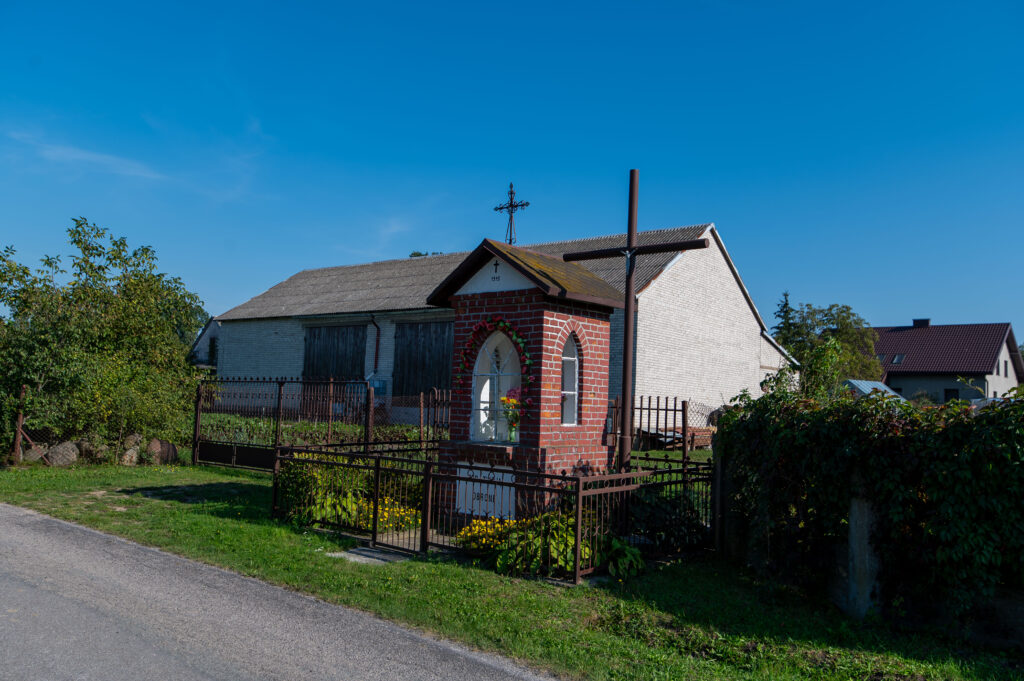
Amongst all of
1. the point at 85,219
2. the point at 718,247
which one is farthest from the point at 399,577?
the point at 718,247

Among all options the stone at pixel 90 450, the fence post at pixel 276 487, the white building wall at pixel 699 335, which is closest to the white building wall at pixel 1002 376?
the white building wall at pixel 699 335

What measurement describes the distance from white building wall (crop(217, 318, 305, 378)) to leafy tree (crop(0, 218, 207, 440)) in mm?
11834

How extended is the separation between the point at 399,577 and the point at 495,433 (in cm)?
293

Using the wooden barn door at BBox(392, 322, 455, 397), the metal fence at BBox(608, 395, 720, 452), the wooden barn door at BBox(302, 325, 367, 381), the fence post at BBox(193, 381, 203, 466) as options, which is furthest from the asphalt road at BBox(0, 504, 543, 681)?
the wooden barn door at BBox(302, 325, 367, 381)

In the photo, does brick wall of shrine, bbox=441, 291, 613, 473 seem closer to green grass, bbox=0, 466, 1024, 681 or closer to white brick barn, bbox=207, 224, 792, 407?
green grass, bbox=0, 466, 1024, 681

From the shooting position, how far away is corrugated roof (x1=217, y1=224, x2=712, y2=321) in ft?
86.2

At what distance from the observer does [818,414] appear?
629cm

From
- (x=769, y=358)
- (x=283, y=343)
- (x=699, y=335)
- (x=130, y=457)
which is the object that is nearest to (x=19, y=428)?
(x=130, y=457)

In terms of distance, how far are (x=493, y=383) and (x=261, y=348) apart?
85.7ft

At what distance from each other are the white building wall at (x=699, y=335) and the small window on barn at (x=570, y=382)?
45.7 ft

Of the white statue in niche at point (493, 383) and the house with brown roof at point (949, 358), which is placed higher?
the house with brown roof at point (949, 358)

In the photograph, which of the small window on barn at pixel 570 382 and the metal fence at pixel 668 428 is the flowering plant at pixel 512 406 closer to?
the small window on barn at pixel 570 382

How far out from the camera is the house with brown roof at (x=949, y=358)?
46.3 m

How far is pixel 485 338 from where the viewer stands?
927cm
